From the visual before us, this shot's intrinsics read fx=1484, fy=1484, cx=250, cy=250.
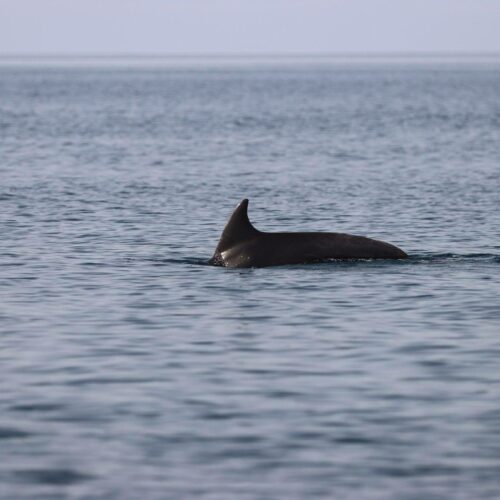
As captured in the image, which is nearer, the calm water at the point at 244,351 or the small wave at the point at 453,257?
the calm water at the point at 244,351

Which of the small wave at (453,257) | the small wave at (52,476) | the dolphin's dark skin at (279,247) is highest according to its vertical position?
the small wave at (52,476)

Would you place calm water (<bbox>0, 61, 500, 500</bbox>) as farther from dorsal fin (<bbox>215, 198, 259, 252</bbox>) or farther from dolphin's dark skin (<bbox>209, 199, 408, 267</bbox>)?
dorsal fin (<bbox>215, 198, 259, 252</bbox>)

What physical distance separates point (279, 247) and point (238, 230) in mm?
673

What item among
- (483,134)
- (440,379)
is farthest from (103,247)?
(483,134)

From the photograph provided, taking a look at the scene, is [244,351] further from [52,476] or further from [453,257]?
[453,257]

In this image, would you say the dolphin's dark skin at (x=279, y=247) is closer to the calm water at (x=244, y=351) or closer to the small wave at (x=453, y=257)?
the calm water at (x=244, y=351)

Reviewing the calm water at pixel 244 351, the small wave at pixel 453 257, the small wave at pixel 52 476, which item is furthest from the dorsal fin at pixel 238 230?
the small wave at pixel 52 476

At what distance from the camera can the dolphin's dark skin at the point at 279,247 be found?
21.6m

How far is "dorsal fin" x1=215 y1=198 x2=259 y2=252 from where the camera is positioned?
837 inches

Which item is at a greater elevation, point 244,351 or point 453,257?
point 244,351

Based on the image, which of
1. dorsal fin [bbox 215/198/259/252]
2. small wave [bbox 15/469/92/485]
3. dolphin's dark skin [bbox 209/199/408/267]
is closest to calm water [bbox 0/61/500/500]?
small wave [bbox 15/469/92/485]

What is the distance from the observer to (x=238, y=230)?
21484 millimetres

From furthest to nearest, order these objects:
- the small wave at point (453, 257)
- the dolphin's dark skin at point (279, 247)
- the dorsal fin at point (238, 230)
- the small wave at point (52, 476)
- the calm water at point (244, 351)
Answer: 1. the small wave at point (453, 257)
2. the dolphin's dark skin at point (279, 247)
3. the dorsal fin at point (238, 230)
4. the calm water at point (244, 351)
5. the small wave at point (52, 476)

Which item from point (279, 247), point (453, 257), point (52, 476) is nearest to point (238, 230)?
point (279, 247)
